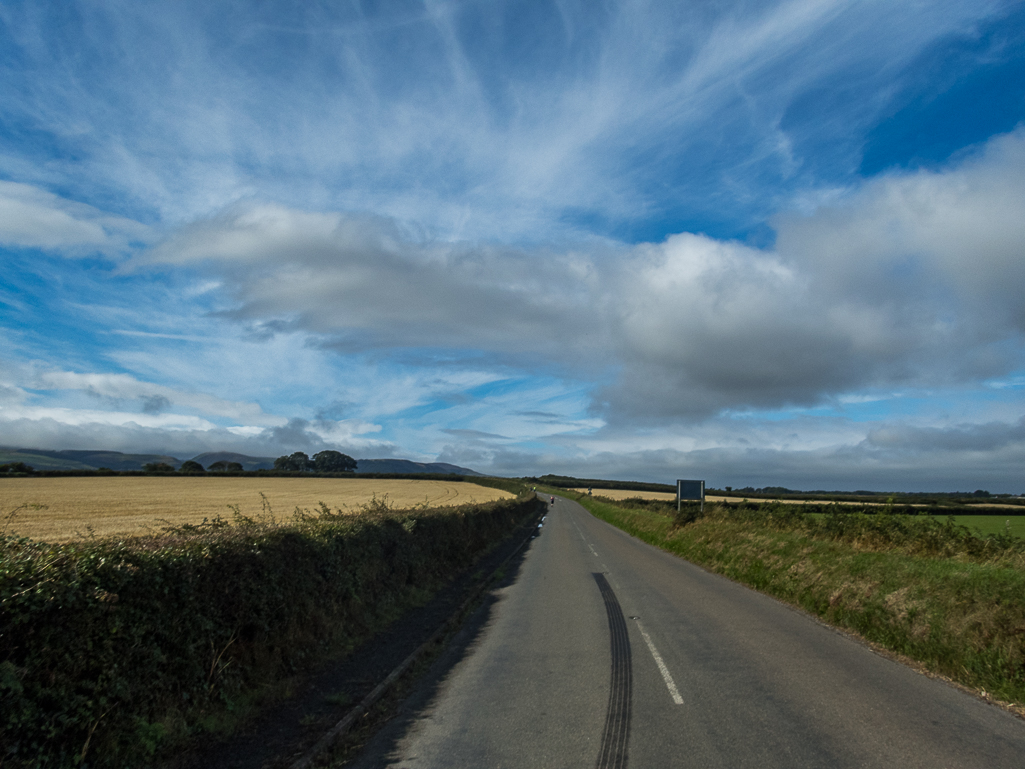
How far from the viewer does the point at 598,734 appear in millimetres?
6320

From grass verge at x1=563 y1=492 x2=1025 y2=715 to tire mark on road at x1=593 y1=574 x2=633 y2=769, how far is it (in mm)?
4577

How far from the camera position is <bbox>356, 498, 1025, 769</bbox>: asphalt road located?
5840 millimetres

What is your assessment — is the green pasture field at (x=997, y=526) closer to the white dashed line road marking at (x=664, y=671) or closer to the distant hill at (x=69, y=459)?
the white dashed line road marking at (x=664, y=671)

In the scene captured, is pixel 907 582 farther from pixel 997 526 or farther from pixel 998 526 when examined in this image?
pixel 997 526

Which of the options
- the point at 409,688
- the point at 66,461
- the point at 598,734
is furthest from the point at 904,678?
the point at 66,461

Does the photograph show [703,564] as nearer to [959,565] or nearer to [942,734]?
[959,565]

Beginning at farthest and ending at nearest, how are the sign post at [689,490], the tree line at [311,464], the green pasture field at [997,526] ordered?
1. the tree line at [311,464]
2. the sign post at [689,490]
3. the green pasture field at [997,526]

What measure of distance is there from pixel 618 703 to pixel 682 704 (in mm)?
789

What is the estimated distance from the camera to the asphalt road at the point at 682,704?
230 inches

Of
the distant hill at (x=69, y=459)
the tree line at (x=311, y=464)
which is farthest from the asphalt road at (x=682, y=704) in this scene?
the distant hill at (x=69, y=459)

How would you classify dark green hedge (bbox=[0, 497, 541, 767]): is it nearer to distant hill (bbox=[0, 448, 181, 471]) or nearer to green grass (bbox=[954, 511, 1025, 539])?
green grass (bbox=[954, 511, 1025, 539])

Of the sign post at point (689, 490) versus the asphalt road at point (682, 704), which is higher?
the sign post at point (689, 490)

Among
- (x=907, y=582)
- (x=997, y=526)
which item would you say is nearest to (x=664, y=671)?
(x=907, y=582)

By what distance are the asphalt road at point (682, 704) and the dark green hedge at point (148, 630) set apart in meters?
2.16
